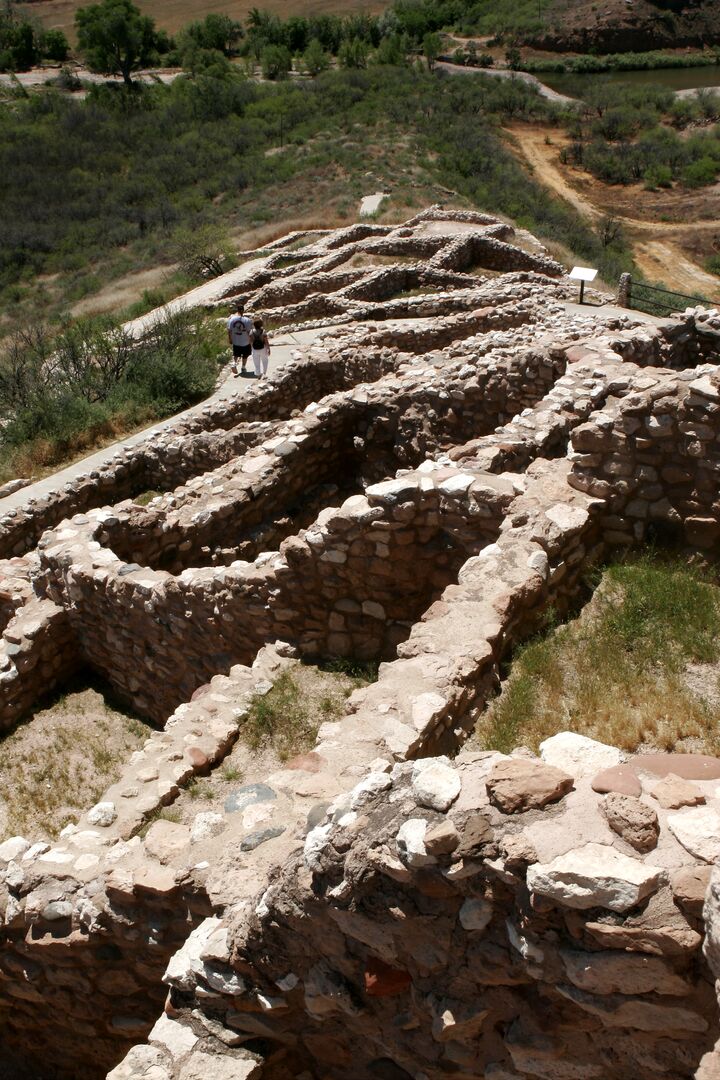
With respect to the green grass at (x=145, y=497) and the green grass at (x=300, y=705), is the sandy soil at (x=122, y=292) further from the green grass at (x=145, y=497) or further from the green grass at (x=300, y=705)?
the green grass at (x=300, y=705)

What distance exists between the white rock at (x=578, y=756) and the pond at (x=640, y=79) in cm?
6414

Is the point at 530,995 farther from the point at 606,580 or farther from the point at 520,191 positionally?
the point at 520,191

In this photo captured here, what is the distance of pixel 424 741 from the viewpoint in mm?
4270

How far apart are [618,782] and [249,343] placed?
1501cm

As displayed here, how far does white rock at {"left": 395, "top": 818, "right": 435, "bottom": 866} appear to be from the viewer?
2.75 m

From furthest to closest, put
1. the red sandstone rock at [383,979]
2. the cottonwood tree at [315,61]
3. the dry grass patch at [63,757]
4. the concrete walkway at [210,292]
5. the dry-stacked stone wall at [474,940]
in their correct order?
1. the cottonwood tree at [315,61]
2. the concrete walkway at [210,292]
3. the dry grass patch at [63,757]
4. the red sandstone rock at [383,979]
5. the dry-stacked stone wall at [474,940]

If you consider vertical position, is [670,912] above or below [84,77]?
below

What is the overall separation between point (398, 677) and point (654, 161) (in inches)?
1791

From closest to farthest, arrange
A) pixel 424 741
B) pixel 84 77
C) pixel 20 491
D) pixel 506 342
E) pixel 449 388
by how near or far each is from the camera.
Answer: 1. pixel 424 741
2. pixel 449 388
3. pixel 506 342
4. pixel 20 491
5. pixel 84 77

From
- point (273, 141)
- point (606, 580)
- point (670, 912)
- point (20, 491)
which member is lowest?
point (20, 491)

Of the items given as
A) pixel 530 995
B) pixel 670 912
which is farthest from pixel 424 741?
pixel 670 912

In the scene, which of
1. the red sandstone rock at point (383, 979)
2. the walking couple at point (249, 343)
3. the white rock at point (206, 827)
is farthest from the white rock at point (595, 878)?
the walking couple at point (249, 343)

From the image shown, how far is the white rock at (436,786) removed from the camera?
2885 millimetres

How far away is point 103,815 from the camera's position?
5082 millimetres
